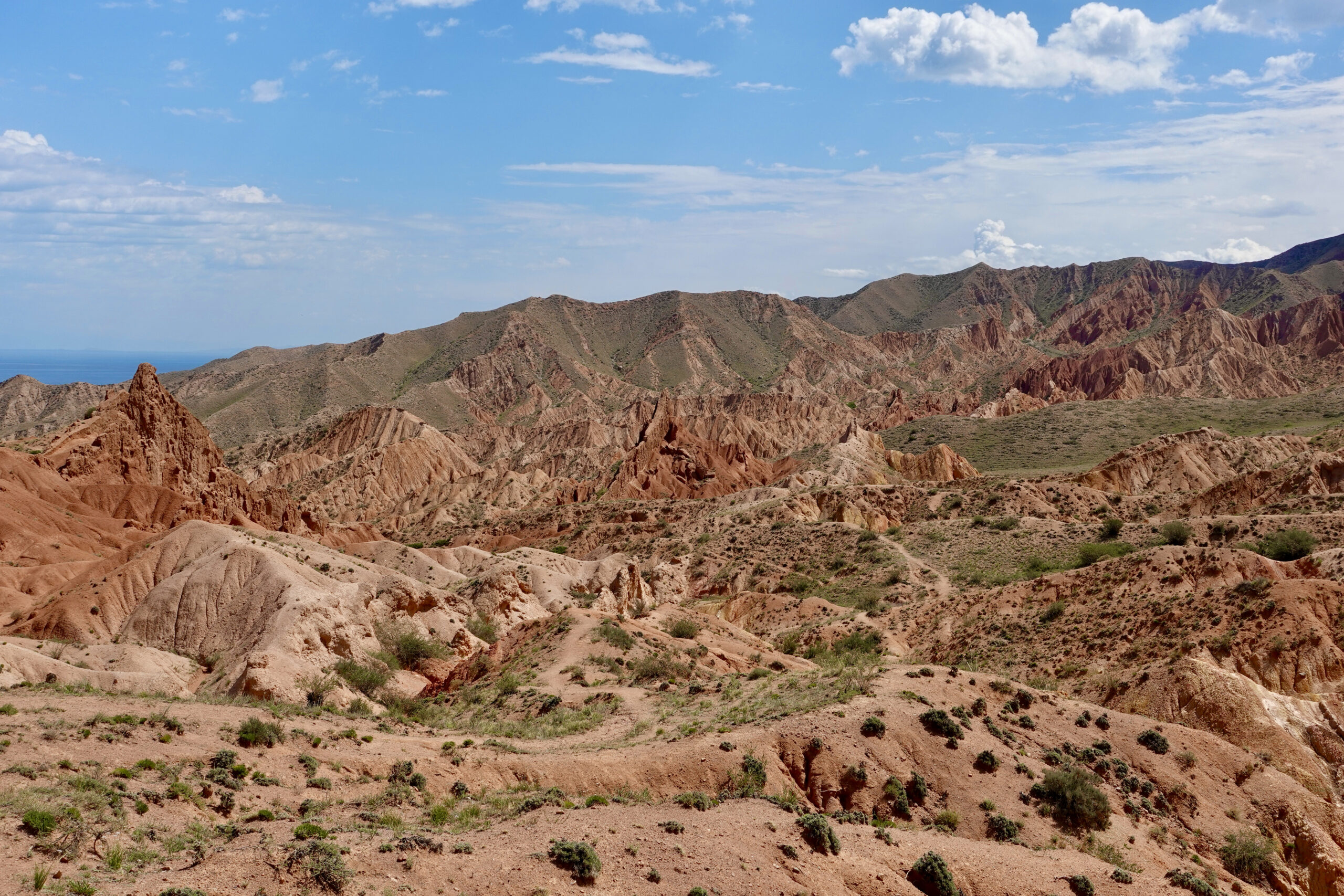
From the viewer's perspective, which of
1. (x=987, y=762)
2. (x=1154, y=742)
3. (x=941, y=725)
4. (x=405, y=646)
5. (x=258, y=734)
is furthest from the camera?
(x=405, y=646)

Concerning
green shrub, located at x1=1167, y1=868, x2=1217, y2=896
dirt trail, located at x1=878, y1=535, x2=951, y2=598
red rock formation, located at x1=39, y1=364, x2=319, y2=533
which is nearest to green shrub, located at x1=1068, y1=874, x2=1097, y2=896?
green shrub, located at x1=1167, y1=868, x2=1217, y2=896

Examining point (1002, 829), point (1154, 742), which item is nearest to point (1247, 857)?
point (1154, 742)

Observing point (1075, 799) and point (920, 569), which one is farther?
point (920, 569)

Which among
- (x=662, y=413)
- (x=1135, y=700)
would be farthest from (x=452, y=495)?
(x=1135, y=700)

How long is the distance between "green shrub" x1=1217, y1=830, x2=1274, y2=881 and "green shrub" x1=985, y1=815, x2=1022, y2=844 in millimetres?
6051

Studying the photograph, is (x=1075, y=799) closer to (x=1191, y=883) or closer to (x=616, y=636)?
(x=1191, y=883)

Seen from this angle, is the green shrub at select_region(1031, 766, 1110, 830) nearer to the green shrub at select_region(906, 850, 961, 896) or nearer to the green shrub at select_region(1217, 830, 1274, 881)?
the green shrub at select_region(1217, 830, 1274, 881)

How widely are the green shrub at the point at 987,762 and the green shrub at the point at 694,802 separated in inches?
321

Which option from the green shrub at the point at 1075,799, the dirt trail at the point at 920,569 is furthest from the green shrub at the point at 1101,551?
the green shrub at the point at 1075,799

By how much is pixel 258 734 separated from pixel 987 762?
18.3 meters

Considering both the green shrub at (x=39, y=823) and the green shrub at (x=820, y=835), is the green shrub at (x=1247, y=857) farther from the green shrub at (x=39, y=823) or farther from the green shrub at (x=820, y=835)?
the green shrub at (x=39, y=823)

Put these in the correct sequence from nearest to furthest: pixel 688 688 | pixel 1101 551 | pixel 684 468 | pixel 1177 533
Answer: pixel 688 688, pixel 1177 533, pixel 1101 551, pixel 684 468

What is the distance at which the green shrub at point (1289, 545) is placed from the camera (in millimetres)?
44000

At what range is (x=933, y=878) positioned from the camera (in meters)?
17.9
